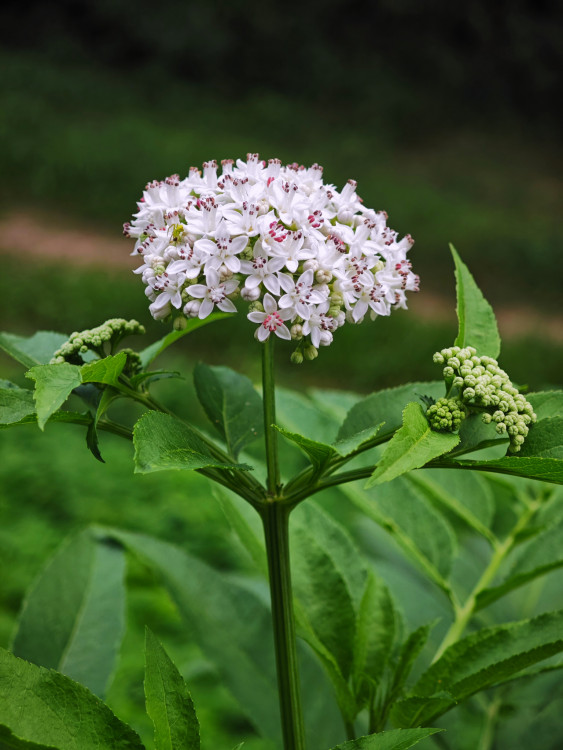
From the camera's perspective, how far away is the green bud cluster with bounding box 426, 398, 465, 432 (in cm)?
74

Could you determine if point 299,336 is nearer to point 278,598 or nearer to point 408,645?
point 278,598

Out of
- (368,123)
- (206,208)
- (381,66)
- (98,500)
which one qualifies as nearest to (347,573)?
(206,208)

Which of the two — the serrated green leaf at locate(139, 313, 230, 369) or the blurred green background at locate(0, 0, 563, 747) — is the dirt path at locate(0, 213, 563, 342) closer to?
the blurred green background at locate(0, 0, 563, 747)

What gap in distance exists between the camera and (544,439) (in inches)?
30.5

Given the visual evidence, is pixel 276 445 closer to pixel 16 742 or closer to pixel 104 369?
pixel 104 369

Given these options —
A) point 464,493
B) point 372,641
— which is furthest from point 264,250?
point 464,493

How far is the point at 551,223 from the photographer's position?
8805 millimetres

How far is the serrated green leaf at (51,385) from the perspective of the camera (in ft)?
2.12

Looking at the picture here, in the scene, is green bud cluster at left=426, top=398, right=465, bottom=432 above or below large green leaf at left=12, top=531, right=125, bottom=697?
above

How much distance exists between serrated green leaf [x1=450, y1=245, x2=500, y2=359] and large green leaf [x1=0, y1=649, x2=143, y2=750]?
54cm

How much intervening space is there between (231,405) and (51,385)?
31 cm

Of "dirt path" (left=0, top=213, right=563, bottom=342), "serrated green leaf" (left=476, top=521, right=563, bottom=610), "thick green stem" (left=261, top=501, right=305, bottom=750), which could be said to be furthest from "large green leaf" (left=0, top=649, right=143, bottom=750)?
"dirt path" (left=0, top=213, right=563, bottom=342)

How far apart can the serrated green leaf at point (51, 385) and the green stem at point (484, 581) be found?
66cm

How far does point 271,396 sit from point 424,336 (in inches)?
212
